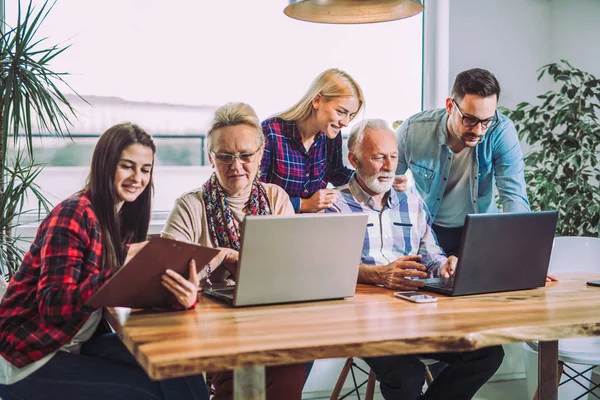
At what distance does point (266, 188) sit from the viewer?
242 centimetres

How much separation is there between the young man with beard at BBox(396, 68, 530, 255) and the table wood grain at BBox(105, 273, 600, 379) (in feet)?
3.29

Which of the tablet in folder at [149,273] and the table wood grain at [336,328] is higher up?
the tablet in folder at [149,273]

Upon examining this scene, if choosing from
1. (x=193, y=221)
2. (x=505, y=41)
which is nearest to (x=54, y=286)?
(x=193, y=221)

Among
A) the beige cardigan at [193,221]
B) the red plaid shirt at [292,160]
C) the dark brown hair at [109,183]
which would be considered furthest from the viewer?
the red plaid shirt at [292,160]

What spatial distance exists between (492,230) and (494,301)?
7.8 inches

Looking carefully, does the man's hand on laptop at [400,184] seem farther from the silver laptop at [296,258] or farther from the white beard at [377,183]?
the silver laptop at [296,258]

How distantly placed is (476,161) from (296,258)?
143cm

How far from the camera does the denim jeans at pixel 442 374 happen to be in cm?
222

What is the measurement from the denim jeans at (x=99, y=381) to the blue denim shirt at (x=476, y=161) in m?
1.51

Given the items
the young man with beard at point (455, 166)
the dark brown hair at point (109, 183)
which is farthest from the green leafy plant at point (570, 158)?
the dark brown hair at point (109, 183)

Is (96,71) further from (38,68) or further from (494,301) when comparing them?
(494,301)

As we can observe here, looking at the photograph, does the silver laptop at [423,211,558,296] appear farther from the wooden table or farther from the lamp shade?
the lamp shade

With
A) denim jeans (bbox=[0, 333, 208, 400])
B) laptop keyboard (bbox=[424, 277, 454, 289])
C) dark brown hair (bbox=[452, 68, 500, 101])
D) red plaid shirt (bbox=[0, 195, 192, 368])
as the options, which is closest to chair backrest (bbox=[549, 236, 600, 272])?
dark brown hair (bbox=[452, 68, 500, 101])

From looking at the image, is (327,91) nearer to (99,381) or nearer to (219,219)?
(219,219)
